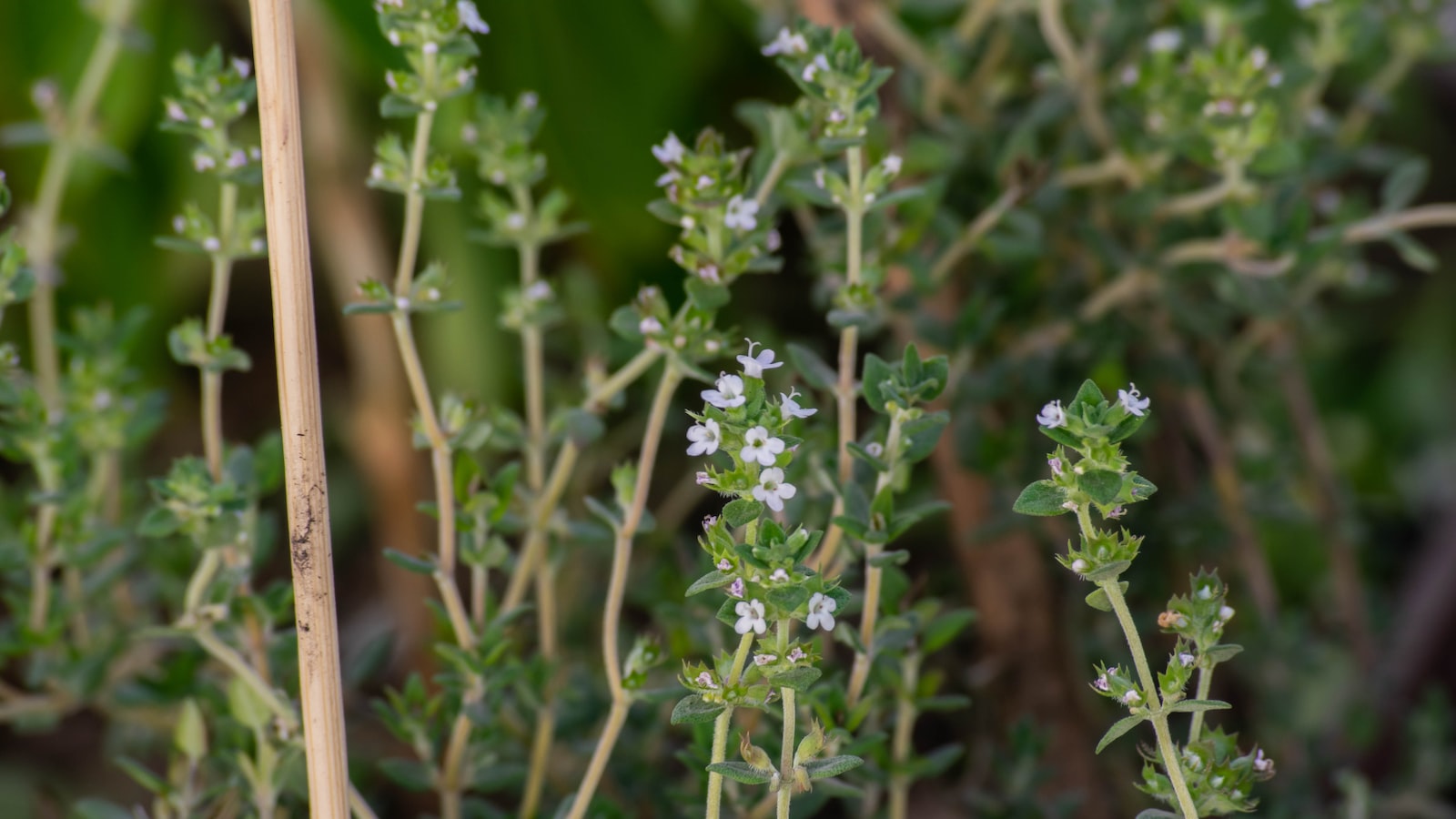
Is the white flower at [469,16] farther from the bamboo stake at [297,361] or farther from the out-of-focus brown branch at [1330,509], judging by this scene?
the out-of-focus brown branch at [1330,509]

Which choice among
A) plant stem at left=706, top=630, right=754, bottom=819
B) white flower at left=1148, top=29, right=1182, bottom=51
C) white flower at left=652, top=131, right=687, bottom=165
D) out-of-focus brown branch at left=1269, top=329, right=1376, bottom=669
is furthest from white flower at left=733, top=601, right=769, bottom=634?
out-of-focus brown branch at left=1269, top=329, right=1376, bottom=669

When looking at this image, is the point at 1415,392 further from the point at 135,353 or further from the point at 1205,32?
the point at 135,353

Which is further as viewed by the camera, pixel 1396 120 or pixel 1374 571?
pixel 1396 120

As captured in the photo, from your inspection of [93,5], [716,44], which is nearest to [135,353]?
[93,5]

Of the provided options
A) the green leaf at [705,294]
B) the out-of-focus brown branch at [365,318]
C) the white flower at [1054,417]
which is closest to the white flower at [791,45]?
the green leaf at [705,294]

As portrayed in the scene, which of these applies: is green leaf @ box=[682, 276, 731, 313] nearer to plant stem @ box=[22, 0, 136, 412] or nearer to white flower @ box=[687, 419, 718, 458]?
white flower @ box=[687, 419, 718, 458]

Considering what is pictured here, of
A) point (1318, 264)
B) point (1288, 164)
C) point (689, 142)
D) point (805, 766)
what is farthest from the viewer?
point (689, 142)

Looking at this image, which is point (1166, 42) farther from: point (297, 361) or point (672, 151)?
point (297, 361)
